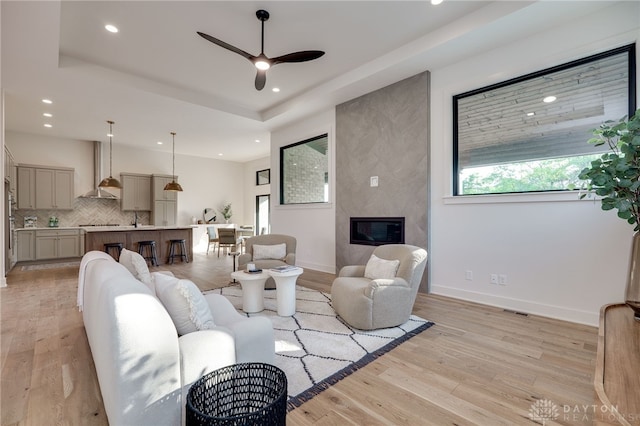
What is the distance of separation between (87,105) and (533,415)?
7409 millimetres

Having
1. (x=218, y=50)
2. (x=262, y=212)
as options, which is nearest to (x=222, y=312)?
(x=218, y=50)

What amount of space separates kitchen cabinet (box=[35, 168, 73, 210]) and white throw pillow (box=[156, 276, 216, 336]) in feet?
26.1

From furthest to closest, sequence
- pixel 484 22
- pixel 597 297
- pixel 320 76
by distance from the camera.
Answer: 1. pixel 320 76
2. pixel 484 22
3. pixel 597 297

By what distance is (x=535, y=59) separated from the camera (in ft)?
11.0

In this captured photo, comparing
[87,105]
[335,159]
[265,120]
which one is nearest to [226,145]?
[265,120]

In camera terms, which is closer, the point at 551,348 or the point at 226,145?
the point at 551,348

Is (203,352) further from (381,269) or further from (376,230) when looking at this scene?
(376,230)

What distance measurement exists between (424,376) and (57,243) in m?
8.75

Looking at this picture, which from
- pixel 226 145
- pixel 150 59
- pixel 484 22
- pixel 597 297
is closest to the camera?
pixel 597 297

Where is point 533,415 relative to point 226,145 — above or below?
below

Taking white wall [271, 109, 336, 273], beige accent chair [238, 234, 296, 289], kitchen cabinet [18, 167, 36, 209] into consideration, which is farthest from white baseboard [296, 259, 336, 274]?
kitchen cabinet [18, 167, 36, 209]

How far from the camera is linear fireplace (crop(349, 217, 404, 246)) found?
4.58 metres

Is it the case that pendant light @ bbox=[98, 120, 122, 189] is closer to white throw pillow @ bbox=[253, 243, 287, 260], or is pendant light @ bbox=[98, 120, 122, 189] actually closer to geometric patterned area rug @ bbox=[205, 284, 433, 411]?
white throw pillow @ bbox=[253, 243, 287, 260]

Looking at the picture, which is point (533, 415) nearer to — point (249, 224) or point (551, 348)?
point (551, 348)
